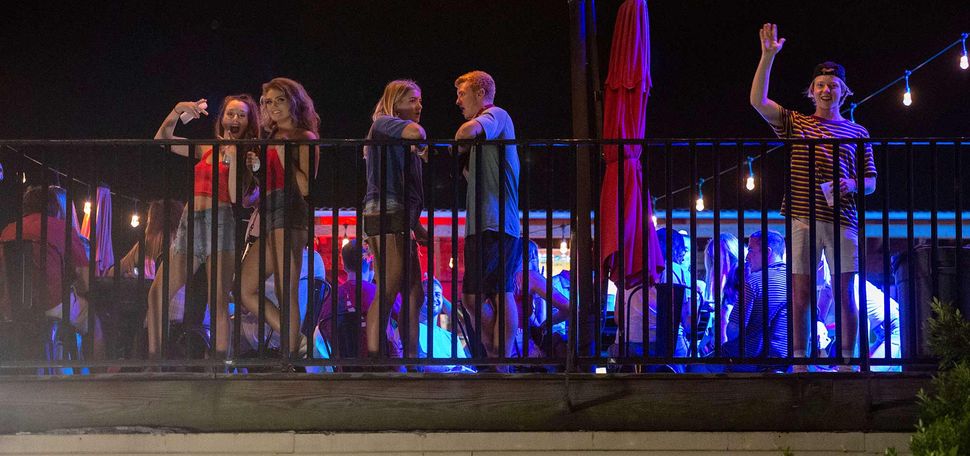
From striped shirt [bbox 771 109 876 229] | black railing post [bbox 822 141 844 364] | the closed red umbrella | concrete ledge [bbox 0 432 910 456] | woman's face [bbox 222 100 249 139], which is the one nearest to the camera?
concrete ledge [bbox 0 432 910 456]

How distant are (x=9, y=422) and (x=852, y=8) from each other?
9.23m

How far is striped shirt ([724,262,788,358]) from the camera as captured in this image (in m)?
5.59

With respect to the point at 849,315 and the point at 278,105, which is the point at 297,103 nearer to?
the point at 278,105

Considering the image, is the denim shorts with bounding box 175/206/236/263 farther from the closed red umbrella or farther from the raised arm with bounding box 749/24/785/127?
the raised arm with bounding box 749/24/785/127

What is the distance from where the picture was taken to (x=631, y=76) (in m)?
5.75

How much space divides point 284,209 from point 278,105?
83 cm

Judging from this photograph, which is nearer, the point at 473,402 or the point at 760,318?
the point at 473,402

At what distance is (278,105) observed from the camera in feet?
17.0

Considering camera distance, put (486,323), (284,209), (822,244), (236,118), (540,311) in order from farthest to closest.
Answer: (540,311) → (236,118) → (486,323) → (822,244) → (284,209)

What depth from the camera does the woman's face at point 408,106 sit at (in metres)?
5.28

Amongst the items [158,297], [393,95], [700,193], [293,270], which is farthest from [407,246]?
[700,193]

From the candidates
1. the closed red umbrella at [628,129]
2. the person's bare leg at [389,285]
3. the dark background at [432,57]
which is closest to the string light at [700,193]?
the dark background at [432,57]

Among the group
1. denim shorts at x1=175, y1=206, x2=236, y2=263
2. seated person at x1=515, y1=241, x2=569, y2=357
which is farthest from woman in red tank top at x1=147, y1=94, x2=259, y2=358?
seated person at x1=515, y1=241, x2=569, y2=357

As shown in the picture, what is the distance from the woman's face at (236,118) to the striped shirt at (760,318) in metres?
2.92
